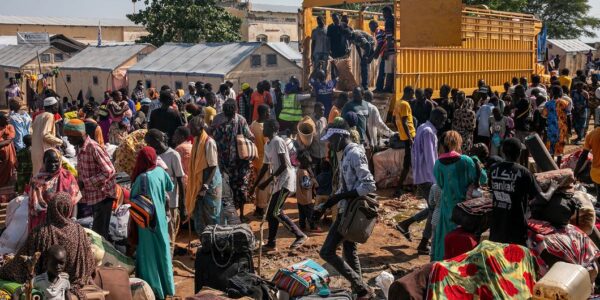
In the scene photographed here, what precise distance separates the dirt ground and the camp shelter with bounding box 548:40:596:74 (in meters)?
35.1

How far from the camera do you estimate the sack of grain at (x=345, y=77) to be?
15820mm

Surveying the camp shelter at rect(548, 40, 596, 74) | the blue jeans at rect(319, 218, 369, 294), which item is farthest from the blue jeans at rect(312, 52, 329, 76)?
the camp shelter at rect(548, 40, 596, 74)

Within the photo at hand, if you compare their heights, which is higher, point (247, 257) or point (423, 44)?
point (423, 44)

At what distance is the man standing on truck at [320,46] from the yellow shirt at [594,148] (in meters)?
7.67

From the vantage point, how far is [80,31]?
57719 millimetres

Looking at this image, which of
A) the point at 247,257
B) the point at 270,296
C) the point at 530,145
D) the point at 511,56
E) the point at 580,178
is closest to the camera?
the point at 270,296

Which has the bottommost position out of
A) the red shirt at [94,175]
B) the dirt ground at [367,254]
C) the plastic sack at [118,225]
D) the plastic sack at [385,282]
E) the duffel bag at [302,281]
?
the dirt ground at [367,254]

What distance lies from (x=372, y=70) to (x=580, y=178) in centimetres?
760

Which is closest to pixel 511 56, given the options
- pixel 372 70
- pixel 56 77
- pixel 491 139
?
pixel 372 70

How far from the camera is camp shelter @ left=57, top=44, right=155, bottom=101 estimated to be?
103 feet

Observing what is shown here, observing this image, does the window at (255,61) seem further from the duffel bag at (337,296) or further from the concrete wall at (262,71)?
the duffel bag at (337,296)

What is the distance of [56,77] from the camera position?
34156 millimetres

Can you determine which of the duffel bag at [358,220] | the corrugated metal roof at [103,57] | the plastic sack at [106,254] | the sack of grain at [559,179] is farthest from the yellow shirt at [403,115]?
the corrugated metal roof at [103,57]

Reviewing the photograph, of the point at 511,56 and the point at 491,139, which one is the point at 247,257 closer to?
the point at 491,139
